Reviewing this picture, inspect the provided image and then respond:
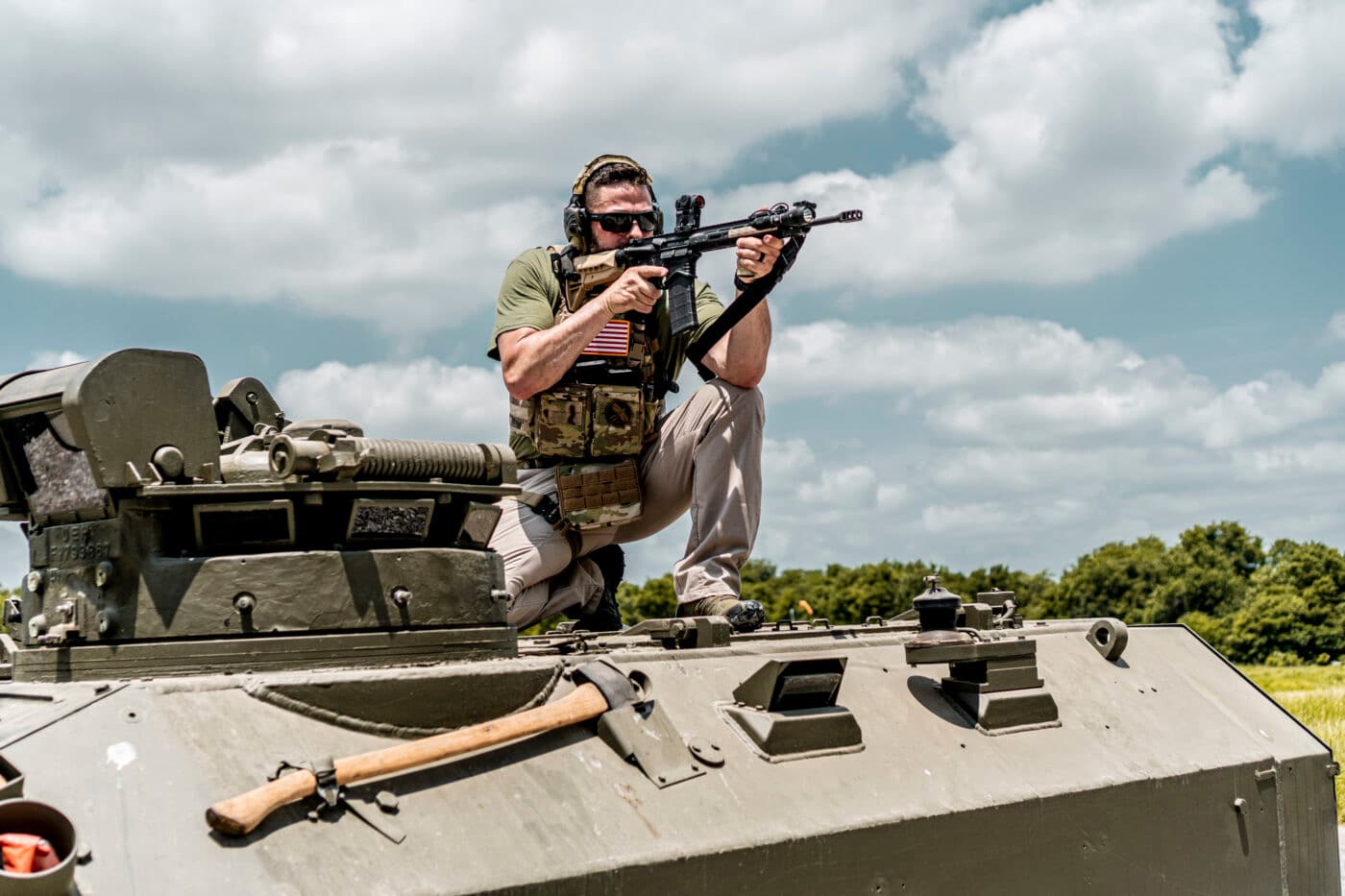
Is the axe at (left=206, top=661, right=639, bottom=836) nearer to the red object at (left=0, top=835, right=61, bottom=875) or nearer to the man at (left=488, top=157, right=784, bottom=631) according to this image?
the red object at (left=0, top=835, right=61, bottom=875)

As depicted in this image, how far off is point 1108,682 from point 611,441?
266 centimetres

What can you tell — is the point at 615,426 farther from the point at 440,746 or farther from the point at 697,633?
the point at 440,746

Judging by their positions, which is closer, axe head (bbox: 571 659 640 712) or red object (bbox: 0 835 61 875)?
red object (bbox: 0 835 61 875)

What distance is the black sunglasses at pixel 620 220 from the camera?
7.26 m

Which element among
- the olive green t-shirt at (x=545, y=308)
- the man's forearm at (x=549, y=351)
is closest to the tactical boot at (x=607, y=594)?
the olive green t-shirt at (x=545, y=308)

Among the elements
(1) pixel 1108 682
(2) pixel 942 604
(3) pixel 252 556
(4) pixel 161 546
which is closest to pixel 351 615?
(3) pixel 252 556

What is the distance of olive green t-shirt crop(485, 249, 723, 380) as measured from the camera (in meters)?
7.09

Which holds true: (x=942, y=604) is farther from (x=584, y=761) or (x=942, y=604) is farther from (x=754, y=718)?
(x=584, y=761)

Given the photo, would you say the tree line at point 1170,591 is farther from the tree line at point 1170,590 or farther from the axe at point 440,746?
the axe at point 440,746

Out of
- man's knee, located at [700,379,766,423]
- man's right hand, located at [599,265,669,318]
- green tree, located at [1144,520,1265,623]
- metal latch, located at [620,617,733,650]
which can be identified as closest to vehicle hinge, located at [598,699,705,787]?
metal latch, located at [620,617,733,650]

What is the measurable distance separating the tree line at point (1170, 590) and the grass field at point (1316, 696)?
3.12m

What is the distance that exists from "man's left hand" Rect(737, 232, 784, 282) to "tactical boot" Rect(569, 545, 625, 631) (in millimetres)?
1812

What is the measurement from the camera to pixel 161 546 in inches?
190

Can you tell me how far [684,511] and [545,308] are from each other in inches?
51.6
